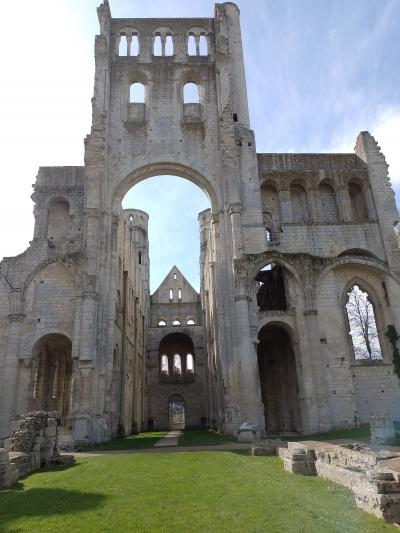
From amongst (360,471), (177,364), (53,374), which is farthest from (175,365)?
(360,471)

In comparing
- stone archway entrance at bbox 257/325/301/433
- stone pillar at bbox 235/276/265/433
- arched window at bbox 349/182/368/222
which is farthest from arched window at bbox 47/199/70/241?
arched window at bbox 349/182/368/222

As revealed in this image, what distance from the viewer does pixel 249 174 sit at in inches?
850

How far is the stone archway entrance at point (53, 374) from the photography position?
21.3 m

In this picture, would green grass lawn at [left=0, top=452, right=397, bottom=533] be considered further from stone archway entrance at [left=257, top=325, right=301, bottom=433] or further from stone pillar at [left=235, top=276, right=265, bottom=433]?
stone archway entrance at [left=257, top=325, right=301, bottom=433]

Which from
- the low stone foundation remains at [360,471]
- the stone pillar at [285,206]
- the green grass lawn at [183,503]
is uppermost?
the stone pillar at [285,206]

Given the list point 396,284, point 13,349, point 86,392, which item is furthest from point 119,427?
point 396,284

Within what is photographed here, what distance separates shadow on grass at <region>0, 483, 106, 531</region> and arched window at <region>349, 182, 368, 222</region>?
1978 cm

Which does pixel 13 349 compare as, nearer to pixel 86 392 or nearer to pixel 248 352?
pixel 86 392

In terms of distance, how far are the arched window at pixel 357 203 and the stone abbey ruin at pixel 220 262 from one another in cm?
8

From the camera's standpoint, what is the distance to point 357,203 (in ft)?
76.1

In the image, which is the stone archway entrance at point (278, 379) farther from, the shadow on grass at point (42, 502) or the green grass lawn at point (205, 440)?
the shadow on grass at point (42, 502)

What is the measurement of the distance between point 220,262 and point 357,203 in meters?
8.62

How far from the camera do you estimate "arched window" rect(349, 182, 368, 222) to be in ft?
74.3

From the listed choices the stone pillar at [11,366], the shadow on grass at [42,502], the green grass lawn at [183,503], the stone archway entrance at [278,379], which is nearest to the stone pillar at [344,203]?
the stone archway entrance at [278,379]
